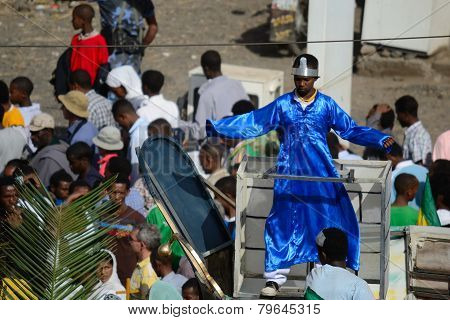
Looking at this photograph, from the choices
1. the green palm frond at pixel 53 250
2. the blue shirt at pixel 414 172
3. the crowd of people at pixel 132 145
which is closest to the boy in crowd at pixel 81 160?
the crowd of people at pixel 132 145

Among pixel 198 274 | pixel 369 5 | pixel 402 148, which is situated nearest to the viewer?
pixel 198 274

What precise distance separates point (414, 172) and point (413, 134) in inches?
38.8

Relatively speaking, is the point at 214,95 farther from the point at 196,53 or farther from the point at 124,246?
the point at 196,53

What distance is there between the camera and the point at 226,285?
773 cm

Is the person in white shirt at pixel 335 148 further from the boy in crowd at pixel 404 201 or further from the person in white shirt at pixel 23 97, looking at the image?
the person in white shirt at pixel 23 97

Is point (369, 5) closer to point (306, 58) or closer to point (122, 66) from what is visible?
point (122, 66)

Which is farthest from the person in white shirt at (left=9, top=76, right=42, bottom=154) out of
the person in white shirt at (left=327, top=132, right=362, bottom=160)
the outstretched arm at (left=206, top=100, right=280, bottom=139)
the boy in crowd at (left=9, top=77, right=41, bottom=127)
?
the outstretched arm at (left=206, top=100, right=280, bottom=139)

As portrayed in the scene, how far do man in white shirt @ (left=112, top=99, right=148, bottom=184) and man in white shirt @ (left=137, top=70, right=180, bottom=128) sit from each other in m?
0.21

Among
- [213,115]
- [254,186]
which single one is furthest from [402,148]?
[254,186]

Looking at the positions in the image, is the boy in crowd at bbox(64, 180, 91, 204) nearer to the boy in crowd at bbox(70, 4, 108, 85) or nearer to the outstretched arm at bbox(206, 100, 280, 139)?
the outstretched arm at bbox(206, 100, 280, 139)

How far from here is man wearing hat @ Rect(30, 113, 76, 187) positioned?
10.2 meters

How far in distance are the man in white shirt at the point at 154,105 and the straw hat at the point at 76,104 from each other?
0.56 metres

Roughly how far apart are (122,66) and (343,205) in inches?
203

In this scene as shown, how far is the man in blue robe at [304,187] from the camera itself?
7520mm
